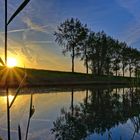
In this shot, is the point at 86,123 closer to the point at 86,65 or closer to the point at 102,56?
the point at 86,65

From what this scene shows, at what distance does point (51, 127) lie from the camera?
1397 cm

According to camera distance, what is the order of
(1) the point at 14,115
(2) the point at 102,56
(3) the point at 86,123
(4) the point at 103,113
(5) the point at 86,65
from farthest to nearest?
(2) the point at 102,56
(5) the point at 86,65
(4) the point at 103,113
(1) the point at 14,115
(3) the point at 86,123

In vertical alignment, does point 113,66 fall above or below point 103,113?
above

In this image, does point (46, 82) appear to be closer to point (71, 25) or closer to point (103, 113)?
point (71, 25)

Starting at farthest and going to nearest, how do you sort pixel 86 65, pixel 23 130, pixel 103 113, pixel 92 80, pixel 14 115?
pixel 86 65, pixel 92 80, pixel 103 113, pixel 14 115, pixel 23 130

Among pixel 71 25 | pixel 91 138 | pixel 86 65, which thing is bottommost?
pixel 91 138

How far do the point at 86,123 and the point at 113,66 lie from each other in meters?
80.7

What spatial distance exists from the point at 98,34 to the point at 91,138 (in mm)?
79256

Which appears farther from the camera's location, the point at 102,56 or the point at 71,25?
the point at 102,56

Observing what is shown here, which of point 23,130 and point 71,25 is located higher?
point 71,25

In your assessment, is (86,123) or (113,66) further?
(113,66)

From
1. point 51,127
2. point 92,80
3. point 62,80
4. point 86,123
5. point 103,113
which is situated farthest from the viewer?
point 92,80

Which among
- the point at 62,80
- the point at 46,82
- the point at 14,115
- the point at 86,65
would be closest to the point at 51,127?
the point at 14,115

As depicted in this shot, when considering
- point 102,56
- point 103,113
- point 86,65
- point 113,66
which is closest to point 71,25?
point 86,65
